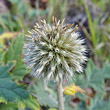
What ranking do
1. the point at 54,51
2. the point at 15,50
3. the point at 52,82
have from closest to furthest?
the point at 54,51 → the point at 15,50 → the point at 52,82

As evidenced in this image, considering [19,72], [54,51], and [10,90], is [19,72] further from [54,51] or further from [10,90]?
[54,51]

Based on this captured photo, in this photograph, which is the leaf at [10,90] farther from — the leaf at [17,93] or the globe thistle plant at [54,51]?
the globe thistle plant at [54,51]

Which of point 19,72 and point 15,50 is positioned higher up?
point 15,50

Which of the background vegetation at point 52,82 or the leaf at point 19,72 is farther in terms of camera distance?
the leaf at point 19,72

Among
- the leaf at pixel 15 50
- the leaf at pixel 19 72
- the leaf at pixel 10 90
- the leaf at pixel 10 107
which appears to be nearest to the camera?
the leaf at pixel 10 90

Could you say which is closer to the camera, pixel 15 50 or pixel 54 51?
pixel 54 51

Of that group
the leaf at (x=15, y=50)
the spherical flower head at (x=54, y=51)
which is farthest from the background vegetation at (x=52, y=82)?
the spherical flower head at (x=54, y=51)

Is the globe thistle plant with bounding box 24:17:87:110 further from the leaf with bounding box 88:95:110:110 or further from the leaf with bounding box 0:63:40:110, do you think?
the leaf with bounding box 88:95:110:110

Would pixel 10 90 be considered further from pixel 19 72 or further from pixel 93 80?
pixel 93 80

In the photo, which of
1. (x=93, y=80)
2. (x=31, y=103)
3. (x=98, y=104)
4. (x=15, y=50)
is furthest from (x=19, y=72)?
(x=98, y=104)

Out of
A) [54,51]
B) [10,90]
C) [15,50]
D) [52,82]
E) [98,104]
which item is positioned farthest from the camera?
[52,82]

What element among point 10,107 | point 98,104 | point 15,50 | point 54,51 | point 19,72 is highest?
point 15,50
